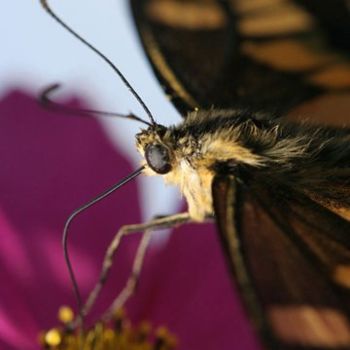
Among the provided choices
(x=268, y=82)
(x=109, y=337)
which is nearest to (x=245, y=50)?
(x=268, y=82)

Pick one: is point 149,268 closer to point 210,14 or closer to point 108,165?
point 108,165

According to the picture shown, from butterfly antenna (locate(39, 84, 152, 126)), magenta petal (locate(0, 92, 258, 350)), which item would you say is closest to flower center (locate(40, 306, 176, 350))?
magenta petal (locate(0, 92, 258, 350))

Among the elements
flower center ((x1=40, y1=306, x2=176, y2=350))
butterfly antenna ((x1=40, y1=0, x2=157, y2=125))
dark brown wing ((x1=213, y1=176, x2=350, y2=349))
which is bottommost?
flower center ((x1=40, y1=306, x2=176, y2=350))

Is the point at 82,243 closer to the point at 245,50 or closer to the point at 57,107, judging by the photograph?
the point at 57,107

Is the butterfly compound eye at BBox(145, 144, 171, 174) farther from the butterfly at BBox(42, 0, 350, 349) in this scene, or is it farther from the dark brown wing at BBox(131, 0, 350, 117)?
the dark brown wing at BBox(131, 0, 350, 117)

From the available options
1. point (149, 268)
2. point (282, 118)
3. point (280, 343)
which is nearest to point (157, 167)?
point (282, 118)

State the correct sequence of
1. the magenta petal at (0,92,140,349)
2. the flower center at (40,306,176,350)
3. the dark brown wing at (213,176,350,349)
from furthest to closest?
the magenta petal at (0,92,140,349), the flower center at (40,306,176,350), the dark brown wing at (213,176,350,349)

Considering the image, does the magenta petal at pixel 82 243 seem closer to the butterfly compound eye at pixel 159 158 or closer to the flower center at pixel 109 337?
the flower center at pixel 109 337
